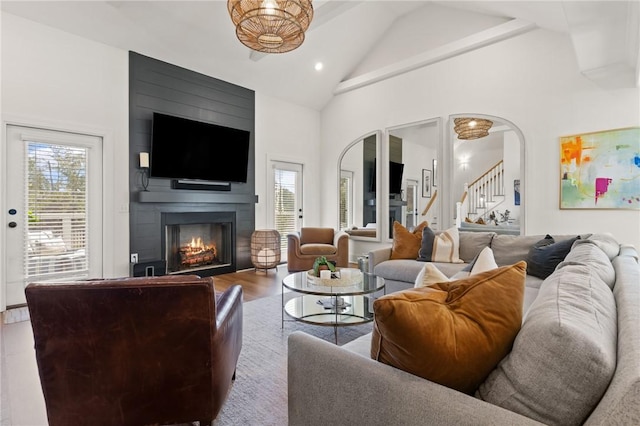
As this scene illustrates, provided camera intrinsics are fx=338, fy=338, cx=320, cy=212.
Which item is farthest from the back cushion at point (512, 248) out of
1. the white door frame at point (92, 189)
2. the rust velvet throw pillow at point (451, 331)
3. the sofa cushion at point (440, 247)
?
the white door frame at point (92, 189)

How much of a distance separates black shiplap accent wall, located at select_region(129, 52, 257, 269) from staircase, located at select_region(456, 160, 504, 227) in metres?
3.34

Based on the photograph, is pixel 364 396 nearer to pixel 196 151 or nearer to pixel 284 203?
pixel 196 151

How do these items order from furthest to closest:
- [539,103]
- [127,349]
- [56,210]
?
1. [539,103]
2. [56,210]
3. [127,349]

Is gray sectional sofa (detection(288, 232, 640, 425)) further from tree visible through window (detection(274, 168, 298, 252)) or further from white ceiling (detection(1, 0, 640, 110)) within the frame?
tree visible through window (detection(274, 168, 298, 252))

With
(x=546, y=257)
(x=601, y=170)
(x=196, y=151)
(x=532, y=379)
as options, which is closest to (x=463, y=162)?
(x=601, y=170)

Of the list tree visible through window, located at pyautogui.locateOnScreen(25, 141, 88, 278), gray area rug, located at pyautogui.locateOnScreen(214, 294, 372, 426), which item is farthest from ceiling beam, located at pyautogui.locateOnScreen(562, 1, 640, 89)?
tree visible through window, located at pyautogui.locateOnScreen(25, 141, 88, 278)

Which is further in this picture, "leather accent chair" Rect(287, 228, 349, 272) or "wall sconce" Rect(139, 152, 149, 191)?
"leather accent chair" Rect(287, 228, 349, 272)

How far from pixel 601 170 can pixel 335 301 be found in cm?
350

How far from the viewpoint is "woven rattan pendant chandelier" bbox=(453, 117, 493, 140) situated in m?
4.73

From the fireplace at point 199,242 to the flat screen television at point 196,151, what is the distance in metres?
0.60

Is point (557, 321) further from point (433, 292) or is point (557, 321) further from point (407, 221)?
point (407, 221)

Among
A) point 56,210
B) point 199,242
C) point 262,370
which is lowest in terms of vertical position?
point 262,370

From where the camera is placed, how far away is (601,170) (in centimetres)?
386

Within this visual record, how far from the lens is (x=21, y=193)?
3596 mm
